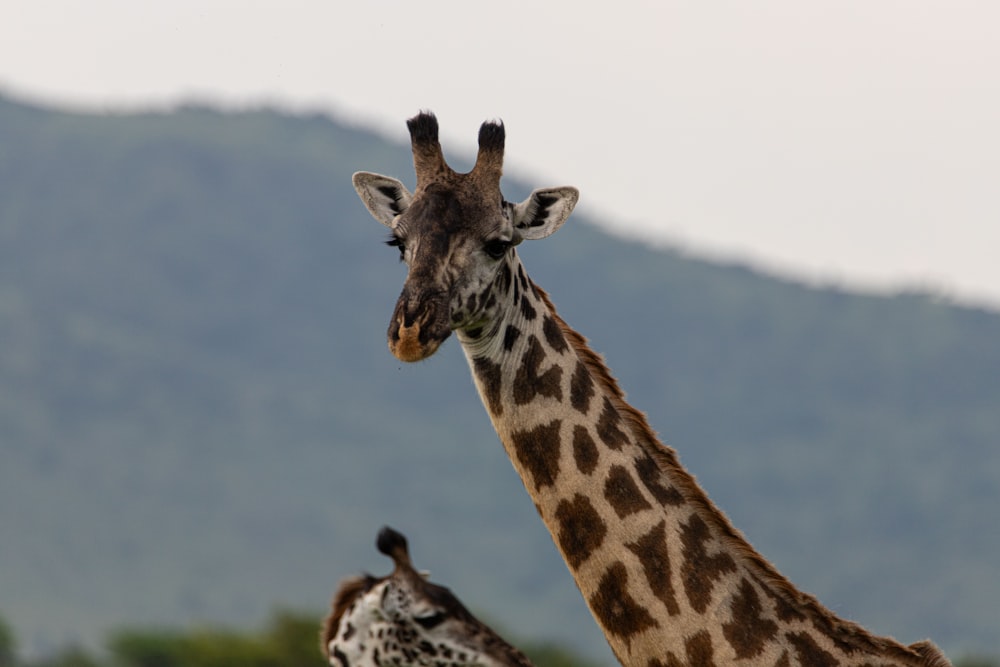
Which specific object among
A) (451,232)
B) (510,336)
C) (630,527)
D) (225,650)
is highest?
(225,650)

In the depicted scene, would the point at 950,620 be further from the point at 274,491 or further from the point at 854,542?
the point at 274,491

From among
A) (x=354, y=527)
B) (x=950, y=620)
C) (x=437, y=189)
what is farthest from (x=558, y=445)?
(x=354, y=527)

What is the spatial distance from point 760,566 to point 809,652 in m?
0.56

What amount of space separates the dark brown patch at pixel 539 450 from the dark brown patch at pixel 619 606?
2.13ft

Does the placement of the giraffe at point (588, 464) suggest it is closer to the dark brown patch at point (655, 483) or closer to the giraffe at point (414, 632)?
the dark brown patch at point (655, 483)

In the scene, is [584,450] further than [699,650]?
Yes

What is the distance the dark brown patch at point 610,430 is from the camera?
9.68m

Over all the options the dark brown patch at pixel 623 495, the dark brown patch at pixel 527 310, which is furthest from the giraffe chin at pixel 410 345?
the dark brown patch at pixel 623 495

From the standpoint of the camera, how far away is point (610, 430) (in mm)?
9742

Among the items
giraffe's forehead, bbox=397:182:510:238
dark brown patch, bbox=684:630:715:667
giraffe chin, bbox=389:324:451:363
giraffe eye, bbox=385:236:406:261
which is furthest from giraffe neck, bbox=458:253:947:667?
giraffe chin, bbox=389:324:451:363

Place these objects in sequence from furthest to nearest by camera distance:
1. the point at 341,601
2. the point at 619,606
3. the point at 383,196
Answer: the point at 383,196 → the point at 619,606 → the point at 341,601

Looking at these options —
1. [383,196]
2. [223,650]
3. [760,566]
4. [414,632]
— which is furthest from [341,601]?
[223,650]

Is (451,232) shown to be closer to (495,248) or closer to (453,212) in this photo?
(453,212)

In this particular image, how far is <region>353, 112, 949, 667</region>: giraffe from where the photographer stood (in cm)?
920
